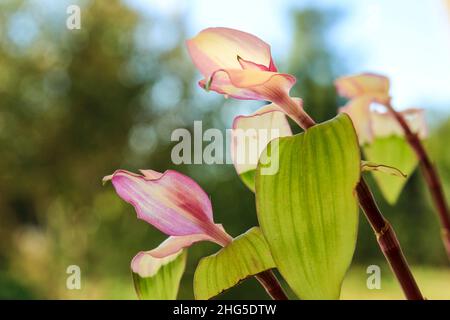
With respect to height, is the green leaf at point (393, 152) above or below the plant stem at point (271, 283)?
above

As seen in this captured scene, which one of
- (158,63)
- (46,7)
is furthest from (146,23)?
(46,7)

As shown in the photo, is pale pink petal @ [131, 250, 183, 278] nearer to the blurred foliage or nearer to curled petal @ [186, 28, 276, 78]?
curled petal @ [186, 28, 276, 78]

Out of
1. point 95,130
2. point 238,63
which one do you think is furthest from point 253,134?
point 95,130

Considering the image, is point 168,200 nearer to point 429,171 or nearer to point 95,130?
point 429,171

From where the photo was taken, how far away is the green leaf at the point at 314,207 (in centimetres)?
18

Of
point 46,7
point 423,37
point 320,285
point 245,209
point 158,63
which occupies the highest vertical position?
point 46,7

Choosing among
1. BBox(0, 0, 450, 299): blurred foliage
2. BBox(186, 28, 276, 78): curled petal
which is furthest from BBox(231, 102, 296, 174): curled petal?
BBox(0, 0, 450, 299): blurred foliage

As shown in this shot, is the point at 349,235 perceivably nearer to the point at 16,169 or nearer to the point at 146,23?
the point at 146,23

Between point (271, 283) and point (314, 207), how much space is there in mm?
65

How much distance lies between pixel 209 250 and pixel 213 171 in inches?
15.1

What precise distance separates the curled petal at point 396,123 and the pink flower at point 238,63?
162 mm

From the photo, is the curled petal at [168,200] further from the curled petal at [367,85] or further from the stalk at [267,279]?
the curled petal at [367,85]

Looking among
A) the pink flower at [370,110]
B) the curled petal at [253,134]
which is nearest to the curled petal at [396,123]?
the pink flower at [370,110]

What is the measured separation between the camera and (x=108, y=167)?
3984 mm
